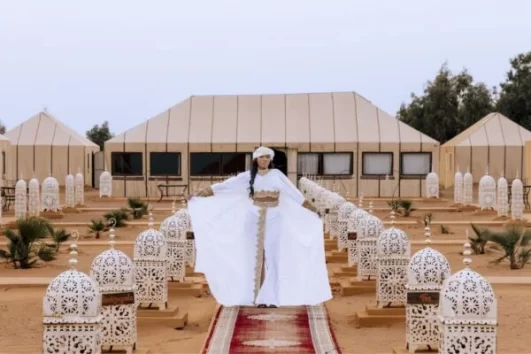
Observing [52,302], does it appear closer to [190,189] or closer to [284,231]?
[284,231]

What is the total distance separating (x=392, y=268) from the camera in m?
9.97

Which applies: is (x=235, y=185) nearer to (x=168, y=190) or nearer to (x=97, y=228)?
(x=97, y=228)

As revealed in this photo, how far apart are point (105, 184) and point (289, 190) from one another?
24.9 meters

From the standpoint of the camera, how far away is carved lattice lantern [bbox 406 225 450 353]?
782 cm

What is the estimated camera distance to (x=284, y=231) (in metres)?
10.5

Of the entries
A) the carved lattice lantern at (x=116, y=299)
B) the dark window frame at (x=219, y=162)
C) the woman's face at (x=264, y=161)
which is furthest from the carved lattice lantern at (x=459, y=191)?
the carved lattice lantern at (x=116, y=299)

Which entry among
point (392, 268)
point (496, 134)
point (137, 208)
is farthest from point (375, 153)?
point (392, 268)

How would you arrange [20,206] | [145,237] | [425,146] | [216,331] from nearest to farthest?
[216,331]
[145,237]
[20,206]
[425,146]

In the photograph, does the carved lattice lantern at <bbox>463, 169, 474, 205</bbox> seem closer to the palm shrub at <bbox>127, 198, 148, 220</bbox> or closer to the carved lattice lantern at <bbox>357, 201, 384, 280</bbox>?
the palm shrub at <bbox>127, 198, 148, 220</bbox>

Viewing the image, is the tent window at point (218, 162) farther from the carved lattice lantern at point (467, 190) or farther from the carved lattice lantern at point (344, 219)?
the carved lattice lantern at point (344, 219)

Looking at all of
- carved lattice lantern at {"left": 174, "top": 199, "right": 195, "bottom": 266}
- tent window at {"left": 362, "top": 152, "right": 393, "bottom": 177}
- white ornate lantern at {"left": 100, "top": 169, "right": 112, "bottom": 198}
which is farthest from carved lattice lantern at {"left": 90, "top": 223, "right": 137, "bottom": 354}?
tent window at {"left": 362, "top": 152, "right": 393, "bottom": 177}

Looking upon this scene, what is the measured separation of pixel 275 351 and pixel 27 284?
5822mm

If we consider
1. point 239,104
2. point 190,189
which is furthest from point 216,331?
point 239,104

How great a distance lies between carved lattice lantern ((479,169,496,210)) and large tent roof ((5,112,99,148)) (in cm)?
2003
